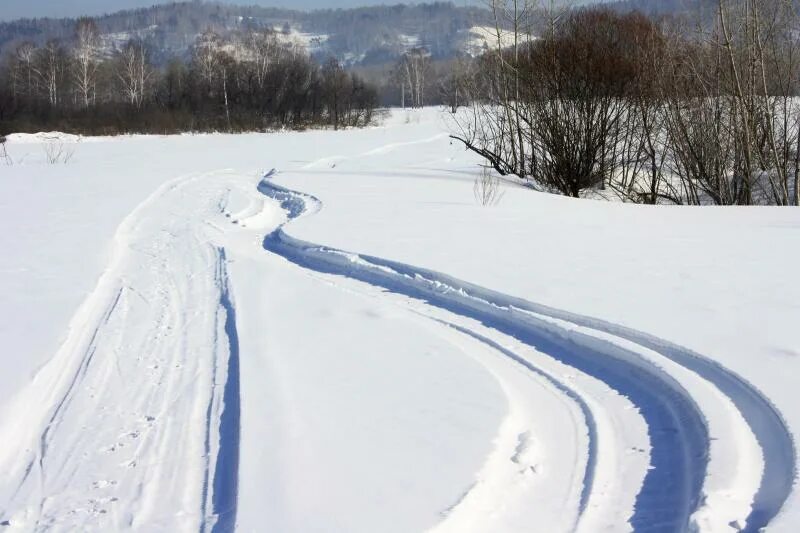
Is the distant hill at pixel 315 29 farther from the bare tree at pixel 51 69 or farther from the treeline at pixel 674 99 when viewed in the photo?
the treeline at pixel 674 99

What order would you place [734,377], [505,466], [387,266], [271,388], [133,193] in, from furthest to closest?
[133,193] < [387,266] < [271,388] < [734,377] < [505,466]

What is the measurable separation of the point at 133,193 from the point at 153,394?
9.61 metres

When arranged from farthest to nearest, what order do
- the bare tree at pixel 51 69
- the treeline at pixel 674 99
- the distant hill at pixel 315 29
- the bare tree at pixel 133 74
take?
the distant hill at pixel 315 29 → the bare tree at pixel 133 74 → the bare tree at pixel 51 69 → the treeline at pixel 674 99

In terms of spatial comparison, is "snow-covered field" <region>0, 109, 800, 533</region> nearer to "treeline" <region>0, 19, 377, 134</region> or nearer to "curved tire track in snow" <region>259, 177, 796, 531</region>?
"curved tire track in snow" <region>259, 177, 796, 531</region>

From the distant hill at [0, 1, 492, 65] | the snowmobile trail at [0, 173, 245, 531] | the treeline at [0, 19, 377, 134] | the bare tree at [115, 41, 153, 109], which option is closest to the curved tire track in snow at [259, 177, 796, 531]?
the snowmobile trail at [0, 173, 245, 531]

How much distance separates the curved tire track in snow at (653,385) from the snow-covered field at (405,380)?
0.02 metres

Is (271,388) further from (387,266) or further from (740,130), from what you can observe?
(740,130)

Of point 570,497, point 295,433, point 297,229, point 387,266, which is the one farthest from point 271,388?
point 297,229

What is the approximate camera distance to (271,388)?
151 inches

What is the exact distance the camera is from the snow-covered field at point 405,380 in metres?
2.70

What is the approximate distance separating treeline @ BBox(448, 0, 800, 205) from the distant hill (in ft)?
407

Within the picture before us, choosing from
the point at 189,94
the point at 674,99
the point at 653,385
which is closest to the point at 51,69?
the point at 189,94

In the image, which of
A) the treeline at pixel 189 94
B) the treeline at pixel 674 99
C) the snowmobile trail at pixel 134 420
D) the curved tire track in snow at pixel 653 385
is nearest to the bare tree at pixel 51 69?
the treeline at pixel 189 94

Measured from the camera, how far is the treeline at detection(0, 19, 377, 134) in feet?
135
